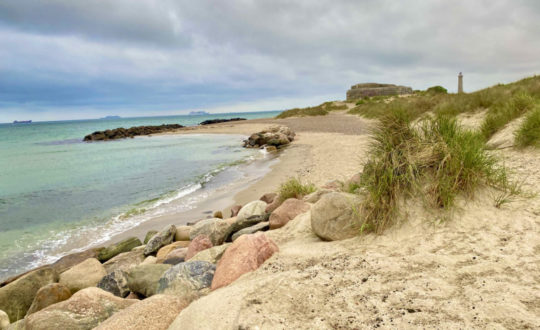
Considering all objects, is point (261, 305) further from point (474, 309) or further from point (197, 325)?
point (474, 309)

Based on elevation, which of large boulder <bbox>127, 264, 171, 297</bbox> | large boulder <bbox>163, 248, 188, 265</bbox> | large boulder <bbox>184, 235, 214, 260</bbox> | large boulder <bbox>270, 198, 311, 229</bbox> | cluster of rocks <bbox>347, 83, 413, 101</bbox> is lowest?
large boulder <bbox>163, 248, 188, 265</bbox>

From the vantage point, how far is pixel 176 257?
4969 mm

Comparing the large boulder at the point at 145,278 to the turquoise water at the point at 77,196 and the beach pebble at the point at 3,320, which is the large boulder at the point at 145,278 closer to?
the beach pebble at the point at 3,320

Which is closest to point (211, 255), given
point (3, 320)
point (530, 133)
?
point (3, 320)

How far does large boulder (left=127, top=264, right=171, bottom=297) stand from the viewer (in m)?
3.92

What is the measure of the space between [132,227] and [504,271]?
7.64m

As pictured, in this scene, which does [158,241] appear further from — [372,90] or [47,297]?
[372,90]

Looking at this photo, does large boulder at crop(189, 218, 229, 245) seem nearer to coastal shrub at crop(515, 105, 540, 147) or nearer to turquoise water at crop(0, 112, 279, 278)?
turquoise water at crop(0, 112, 279, 278)

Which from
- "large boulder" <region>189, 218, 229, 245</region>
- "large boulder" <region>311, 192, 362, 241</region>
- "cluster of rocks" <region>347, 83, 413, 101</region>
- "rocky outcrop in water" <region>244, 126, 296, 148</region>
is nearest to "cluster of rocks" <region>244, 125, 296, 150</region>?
"rocky outcrop in water" <region>244, 126, 296, 148</region>

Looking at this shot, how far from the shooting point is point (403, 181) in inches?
137

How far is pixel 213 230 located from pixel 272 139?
50.5 ft

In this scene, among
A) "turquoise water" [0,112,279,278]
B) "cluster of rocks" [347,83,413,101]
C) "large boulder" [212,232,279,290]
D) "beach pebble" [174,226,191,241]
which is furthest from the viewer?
"cluster of rocks" [347,83,413,101]

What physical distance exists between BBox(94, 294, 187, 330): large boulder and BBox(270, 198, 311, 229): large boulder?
2238 millimetres

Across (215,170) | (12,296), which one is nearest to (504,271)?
(12,296)
